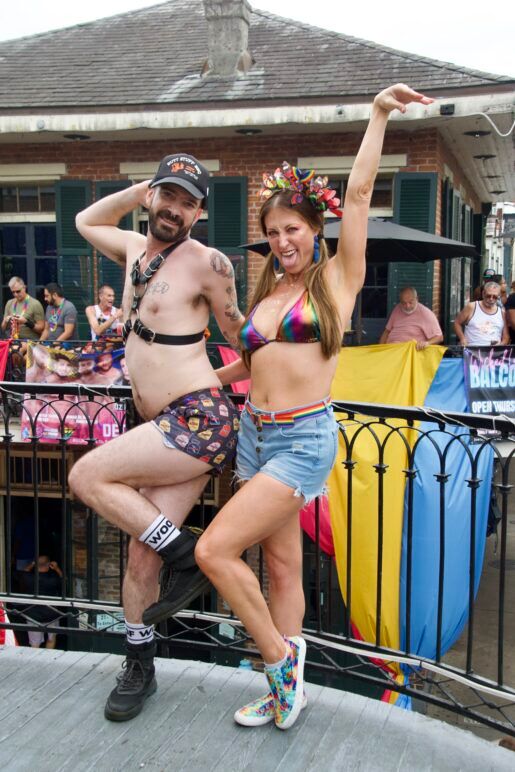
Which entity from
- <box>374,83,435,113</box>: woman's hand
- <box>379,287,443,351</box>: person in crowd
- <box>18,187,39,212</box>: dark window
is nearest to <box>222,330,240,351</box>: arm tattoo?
<box>374,83,435,113</box>: woman's hand

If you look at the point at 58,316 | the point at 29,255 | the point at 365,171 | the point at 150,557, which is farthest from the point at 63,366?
the point at 365,171

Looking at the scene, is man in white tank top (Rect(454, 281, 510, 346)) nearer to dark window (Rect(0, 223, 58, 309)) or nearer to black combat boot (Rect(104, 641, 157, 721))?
dark window (Rect(0, 223, 58, 309))

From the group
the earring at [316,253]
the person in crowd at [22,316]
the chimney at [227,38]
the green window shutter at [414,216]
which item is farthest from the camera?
the chimney at [227,38]

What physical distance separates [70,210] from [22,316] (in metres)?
2.10

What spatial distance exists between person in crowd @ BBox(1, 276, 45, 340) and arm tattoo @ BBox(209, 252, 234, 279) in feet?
27.7

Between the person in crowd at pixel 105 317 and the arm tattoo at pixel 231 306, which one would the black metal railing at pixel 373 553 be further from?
the person in crowd at pixel 105 317

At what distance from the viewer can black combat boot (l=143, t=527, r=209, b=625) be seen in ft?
8.91

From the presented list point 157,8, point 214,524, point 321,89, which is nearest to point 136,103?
point 321,89

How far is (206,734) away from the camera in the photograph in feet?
9.06

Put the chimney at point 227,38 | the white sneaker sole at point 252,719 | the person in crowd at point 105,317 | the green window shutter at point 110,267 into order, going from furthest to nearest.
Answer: the green window shutter at point 110,267 → the chimney at point 227,38 → the person in crowd at point 105,317 → the white sneaker sole at point 252,719

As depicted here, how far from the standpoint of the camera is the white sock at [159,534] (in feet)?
8.91

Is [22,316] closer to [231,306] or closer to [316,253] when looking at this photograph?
[231,306]

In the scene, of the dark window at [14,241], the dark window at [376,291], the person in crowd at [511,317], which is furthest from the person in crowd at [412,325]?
the dark window at [14,241]

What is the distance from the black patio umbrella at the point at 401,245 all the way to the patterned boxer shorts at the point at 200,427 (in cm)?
592
